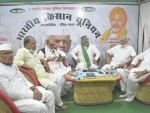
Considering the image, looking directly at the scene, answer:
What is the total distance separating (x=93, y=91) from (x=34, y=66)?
1149 millimetres

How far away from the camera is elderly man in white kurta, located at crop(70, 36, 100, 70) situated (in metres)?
4.64

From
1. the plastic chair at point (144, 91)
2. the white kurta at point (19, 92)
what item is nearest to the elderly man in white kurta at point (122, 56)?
the plastic chair at point (144, 91)

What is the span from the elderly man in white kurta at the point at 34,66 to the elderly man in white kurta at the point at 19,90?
51 centimetres

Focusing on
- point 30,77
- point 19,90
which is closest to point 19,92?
point 19,90

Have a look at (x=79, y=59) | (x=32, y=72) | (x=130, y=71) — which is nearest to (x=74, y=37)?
(x=79, y=59)

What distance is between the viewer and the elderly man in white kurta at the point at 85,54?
464cm

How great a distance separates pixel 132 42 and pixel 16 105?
12.8ft

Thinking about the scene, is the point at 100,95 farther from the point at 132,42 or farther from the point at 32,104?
the point at 132,42

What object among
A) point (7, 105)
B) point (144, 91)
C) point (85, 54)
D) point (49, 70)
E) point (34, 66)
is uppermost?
point (85, 54)

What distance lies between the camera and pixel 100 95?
3.52m

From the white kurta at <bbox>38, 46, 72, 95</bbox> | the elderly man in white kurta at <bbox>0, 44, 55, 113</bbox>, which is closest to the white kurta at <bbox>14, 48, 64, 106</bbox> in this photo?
the white kurta at <bbox>38, 46, 72, 95</bbox>

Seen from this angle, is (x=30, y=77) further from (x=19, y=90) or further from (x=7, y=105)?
(x=7, y=105)

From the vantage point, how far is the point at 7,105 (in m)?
2.07

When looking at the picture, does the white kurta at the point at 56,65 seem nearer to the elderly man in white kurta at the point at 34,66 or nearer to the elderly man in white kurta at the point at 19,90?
the elderly man in white kurta at the point at 34,66
